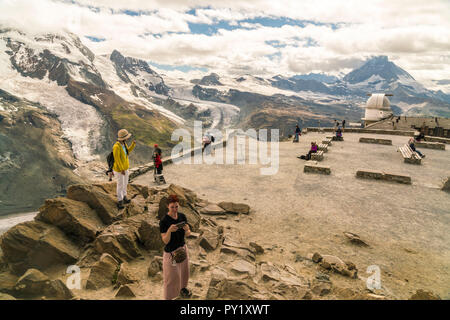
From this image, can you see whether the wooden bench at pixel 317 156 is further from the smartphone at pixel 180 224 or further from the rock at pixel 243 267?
the smartphone at pixel 180 224

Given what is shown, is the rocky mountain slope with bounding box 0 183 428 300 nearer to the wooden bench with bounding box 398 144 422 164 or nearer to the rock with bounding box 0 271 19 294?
the rock with bounding box 0 271 19 294

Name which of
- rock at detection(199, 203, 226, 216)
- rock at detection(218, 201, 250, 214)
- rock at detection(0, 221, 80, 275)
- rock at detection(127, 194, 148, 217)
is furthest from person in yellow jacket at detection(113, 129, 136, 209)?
rock at detection(218, 201, 250, 214)

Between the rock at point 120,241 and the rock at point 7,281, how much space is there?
1.89 m

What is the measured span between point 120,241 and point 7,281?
103 inches

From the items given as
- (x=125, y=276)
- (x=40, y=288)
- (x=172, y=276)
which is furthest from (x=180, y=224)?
(x=40, y=288)

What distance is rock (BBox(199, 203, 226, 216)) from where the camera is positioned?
1056cm

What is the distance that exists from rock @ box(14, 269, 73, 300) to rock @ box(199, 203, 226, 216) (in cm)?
559

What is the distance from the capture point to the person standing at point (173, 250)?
17.9 feet

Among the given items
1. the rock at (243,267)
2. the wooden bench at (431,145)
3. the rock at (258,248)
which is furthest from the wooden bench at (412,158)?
the rock at (243,267)

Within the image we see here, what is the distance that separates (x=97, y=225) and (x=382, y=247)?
367 inches

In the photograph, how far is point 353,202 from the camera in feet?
38.9

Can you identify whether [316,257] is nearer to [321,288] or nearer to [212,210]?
[321,288]
